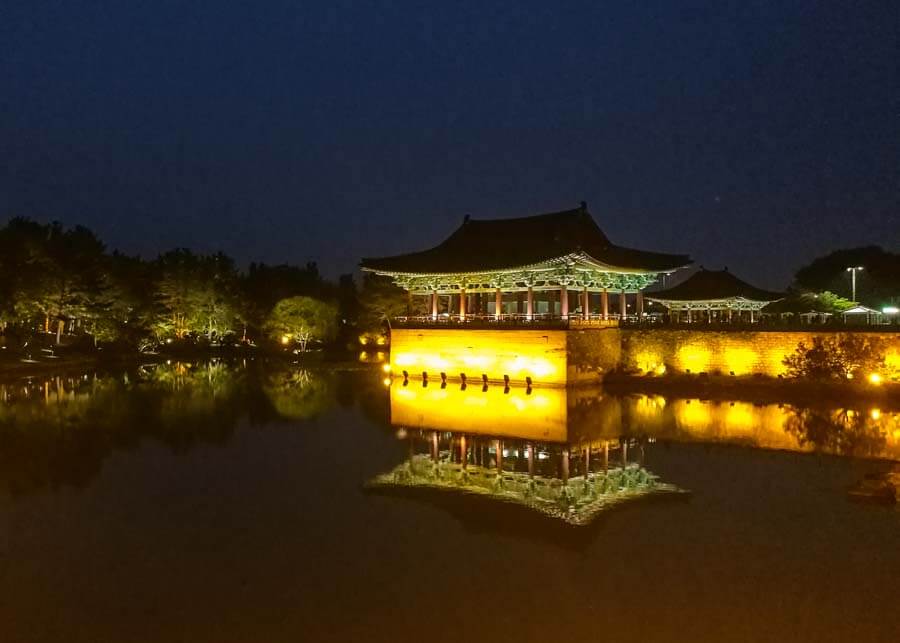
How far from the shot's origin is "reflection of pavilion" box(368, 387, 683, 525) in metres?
13.3

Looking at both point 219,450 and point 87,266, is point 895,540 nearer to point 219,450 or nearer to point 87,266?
point 219,450

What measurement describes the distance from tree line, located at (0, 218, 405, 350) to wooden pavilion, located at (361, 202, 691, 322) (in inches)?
506

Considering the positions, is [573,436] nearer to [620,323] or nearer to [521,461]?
[521,461]

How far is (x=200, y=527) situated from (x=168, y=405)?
51.1ft

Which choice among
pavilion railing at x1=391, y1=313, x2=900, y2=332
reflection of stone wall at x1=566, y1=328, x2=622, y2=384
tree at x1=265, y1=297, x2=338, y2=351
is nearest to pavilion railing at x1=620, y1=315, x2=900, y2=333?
pavilion railing at x1=391, y1=313, x2=900, y2=332

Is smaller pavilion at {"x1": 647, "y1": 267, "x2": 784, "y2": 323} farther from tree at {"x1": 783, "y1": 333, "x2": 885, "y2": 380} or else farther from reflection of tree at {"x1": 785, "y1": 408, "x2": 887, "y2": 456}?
reflection of tree at {"x1": 785, "y1": 408, "x2": 887, "y2": 456}

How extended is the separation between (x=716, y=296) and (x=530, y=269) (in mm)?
15139

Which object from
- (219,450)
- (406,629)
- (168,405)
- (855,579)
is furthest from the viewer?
(168,405)

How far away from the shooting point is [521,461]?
16.3m

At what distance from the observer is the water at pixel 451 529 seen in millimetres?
7910

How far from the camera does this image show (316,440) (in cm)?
1916

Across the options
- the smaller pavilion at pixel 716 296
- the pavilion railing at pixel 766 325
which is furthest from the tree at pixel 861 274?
the pavilion railing at pixel 766 325

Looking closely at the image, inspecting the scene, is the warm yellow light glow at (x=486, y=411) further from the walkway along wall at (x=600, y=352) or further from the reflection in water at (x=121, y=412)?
the reflection in water at (x=121, y=412)

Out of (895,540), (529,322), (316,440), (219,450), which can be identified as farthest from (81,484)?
(529,322)
